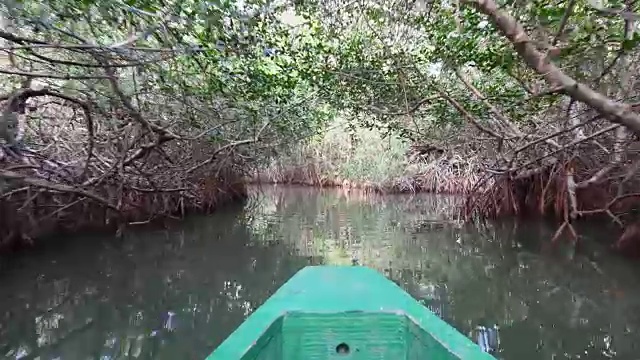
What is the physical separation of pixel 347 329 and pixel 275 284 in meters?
2.59

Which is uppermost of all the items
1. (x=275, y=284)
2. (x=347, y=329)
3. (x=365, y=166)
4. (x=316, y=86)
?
(x=316, y=86)

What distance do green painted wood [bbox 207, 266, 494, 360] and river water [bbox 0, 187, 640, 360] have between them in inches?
44.3

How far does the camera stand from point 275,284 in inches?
169

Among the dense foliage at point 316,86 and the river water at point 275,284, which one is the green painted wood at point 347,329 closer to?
the river water at point 275,284

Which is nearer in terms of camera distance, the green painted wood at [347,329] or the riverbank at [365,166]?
the green painted wood at [347,329]

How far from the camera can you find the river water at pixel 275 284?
2.99 metres

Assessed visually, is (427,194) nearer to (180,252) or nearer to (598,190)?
(598,190)

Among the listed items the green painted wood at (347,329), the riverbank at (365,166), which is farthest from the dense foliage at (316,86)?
the riverbank at (365,166)

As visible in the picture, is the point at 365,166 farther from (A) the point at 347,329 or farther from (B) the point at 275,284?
(A) the point at 347,329

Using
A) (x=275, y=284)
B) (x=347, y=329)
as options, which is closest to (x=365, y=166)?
(x=275, y=284)

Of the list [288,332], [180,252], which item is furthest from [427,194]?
[288,332]

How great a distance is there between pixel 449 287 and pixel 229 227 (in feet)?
15.0

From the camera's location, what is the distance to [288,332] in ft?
5.90

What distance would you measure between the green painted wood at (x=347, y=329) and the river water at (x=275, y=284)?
3.70 feet
